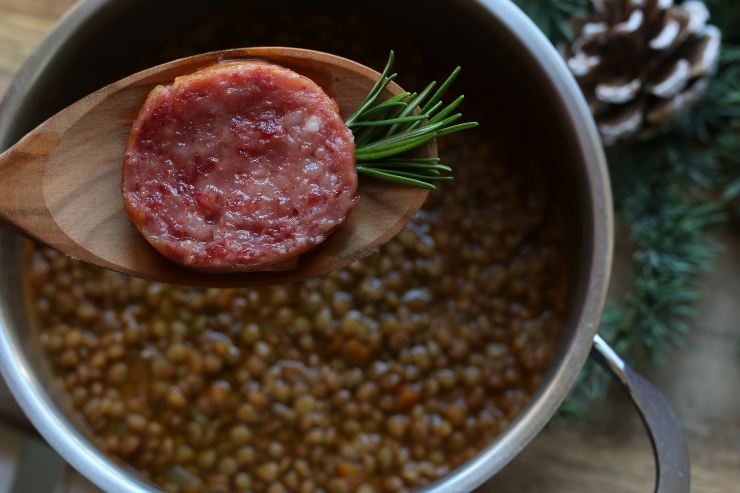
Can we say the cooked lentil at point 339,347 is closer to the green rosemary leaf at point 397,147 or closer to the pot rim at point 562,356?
the pot rim at point 562,356

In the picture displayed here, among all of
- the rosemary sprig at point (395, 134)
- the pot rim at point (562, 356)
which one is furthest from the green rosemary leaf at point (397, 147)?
the pot rim at point (562, 356)

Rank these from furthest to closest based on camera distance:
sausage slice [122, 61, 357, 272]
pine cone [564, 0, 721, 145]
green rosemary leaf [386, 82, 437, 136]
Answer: pine cone [564, 0, 721, 145] → green rosemary leaf [386, 82, 437, 136] → sausage slice [122, 61, 357, 272]

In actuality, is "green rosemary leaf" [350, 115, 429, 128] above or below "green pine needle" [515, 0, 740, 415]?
above

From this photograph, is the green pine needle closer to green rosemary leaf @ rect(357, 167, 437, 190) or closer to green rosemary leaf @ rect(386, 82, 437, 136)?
green rosemary leaf @ rect(386, 82, 437, 136)

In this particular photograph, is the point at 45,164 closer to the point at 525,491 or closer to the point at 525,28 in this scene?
the point at 525,28

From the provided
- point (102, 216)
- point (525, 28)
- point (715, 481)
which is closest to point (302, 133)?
point (102, 216)

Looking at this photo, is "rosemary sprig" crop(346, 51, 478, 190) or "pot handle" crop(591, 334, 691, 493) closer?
"rosemary sprig" crop(346, 51, 478, 190)

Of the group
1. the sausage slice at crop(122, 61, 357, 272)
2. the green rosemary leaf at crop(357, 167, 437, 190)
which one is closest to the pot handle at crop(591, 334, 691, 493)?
the green rosemary leaf at crop(357, 167, 437, 190)
